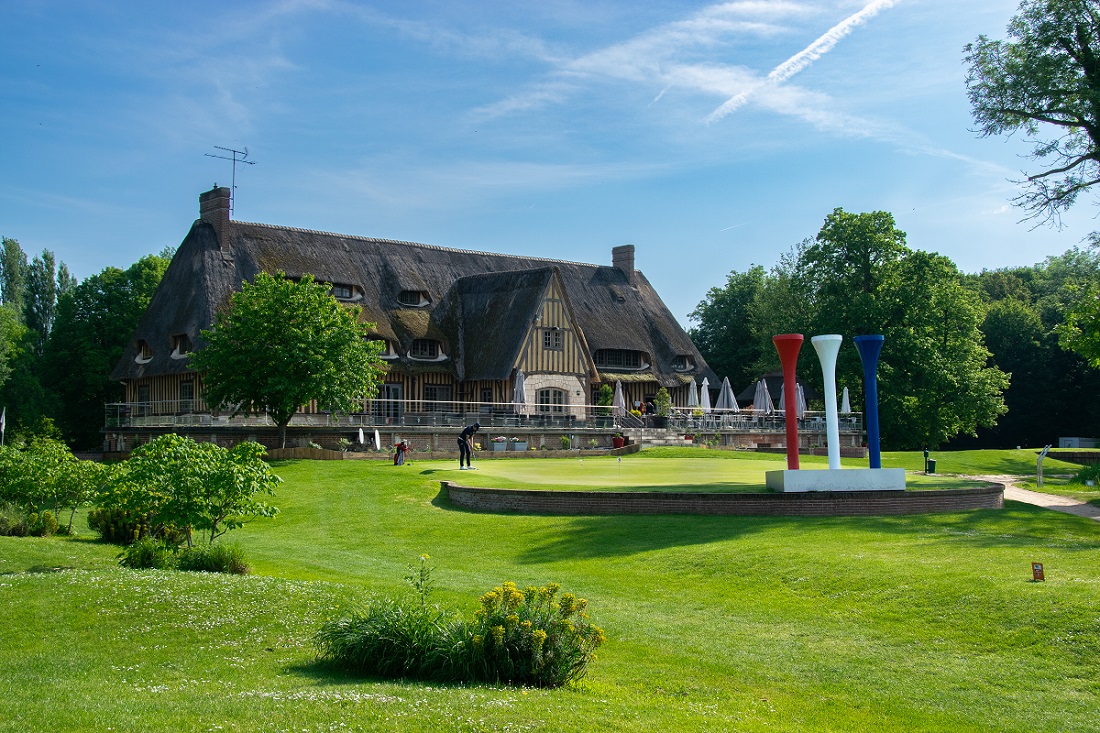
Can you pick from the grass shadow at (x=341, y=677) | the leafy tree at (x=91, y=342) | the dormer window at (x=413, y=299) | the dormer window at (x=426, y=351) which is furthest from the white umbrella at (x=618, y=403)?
the grass shadow at (x=341, y=677)

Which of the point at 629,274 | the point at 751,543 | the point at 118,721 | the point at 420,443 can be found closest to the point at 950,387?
the point at 629,274

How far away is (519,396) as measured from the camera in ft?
149

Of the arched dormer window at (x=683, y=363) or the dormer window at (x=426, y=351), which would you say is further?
the arched dormer window at (x=683, y=363)

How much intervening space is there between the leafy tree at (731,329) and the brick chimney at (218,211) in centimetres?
3859

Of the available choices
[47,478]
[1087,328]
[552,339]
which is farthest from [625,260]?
[47,478]

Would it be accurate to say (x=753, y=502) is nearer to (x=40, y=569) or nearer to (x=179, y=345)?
(x=40, y=569)

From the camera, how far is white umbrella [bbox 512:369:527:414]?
147 feet

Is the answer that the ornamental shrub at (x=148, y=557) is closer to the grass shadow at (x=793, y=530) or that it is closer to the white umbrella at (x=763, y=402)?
the grass shadow at (x=793, y=530)

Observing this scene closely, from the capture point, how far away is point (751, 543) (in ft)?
53.5

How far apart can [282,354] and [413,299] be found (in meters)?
16.6

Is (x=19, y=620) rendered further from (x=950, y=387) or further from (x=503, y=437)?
(x=950, y=387)

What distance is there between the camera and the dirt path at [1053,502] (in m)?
22.5

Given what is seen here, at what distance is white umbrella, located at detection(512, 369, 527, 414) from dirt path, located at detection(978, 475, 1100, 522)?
2133cm

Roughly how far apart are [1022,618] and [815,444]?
Result: 3686 cm
